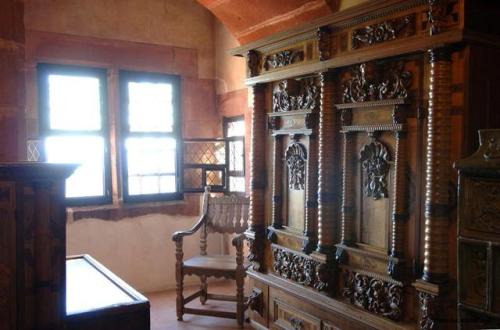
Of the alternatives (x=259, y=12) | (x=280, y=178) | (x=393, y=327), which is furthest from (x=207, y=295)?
(x=259, y=12)

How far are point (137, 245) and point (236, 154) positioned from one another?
1.35m

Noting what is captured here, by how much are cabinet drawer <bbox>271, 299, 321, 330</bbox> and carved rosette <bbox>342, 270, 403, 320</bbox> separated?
367 millimetres

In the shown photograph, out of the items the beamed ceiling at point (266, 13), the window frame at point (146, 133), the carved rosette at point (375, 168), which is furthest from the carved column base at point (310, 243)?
the window frame at point (146, 133)

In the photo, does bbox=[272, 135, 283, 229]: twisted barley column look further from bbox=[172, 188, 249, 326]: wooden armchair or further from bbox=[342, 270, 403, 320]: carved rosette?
bbox=[342, 270, 403, 320]: carved rosette

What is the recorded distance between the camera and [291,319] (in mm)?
3121

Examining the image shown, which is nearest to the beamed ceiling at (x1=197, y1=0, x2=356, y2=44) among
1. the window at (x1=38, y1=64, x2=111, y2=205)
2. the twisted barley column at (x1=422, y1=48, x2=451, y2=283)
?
the twisted barley column at (x1=422, y1=48, x2=451, y2=283)

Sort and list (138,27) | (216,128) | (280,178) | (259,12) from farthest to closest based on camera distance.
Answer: (216,128)
(138,27)
(259,12)
(280,178)

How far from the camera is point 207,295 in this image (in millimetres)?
4133

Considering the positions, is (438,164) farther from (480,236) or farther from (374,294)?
(374,294)

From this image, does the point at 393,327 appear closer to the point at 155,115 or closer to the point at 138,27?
the point at 155,115

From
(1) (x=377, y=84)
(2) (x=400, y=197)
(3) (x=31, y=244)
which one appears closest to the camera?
(3) (x=31, y=244)

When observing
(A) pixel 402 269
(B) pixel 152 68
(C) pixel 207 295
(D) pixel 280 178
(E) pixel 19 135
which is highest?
(B) pixel 152 68

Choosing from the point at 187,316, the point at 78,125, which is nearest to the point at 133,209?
the point at 78,125

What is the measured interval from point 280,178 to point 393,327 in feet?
4.20
